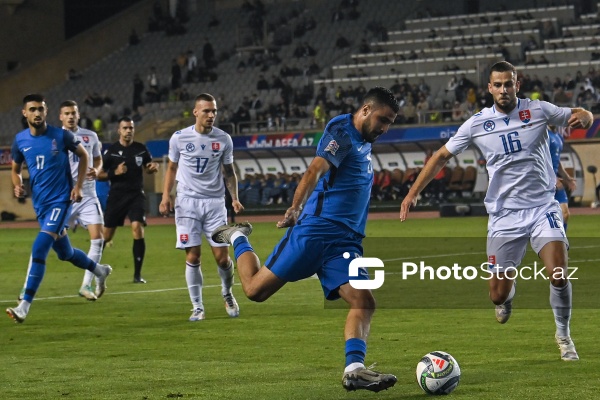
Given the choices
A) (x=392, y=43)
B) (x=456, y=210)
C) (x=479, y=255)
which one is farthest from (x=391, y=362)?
(x=392, y=43)

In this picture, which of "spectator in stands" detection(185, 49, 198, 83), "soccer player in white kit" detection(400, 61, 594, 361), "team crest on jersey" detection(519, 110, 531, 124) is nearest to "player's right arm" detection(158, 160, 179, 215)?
"soccer player in white kit" detection(400, 61, 594, 361)

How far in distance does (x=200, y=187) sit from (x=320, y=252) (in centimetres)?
545

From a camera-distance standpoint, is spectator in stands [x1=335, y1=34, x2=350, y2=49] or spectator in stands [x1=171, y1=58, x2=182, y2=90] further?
spectator in stands [x1=171, y1=58, x2=182, y2=90]

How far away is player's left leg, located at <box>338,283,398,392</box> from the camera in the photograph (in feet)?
24.2

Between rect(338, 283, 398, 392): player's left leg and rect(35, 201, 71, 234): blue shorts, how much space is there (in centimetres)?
590

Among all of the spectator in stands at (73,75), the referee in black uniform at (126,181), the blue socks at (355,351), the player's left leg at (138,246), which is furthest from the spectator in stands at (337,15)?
the blue socks at (355,351)

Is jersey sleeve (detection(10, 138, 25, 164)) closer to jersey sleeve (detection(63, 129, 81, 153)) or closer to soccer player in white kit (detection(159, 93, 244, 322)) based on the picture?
jersey sleeve (detection(63, 129, 81, 153))

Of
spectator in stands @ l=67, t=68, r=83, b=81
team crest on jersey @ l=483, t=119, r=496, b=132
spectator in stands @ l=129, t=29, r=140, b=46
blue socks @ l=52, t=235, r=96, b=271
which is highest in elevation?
spectator in stands @ l=129, t=29, r=140, b=46

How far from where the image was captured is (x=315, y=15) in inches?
2355

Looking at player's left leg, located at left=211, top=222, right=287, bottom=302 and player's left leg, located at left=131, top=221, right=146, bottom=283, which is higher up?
player's left leg, located at left=211, top=222, right=287, bottom=302

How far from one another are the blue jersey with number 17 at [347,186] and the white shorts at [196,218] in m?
5.01

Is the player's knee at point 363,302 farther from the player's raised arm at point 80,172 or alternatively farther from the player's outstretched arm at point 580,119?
the player's raised arm at point 80,172

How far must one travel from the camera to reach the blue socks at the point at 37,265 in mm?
12672

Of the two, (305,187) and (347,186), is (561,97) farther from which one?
(305,187)
